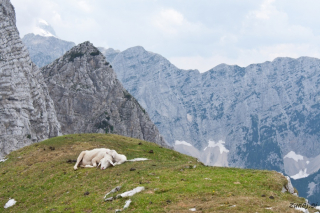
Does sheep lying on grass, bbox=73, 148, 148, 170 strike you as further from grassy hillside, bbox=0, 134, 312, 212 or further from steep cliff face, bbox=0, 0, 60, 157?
steep cliff face, bbox=0, 0, 60, 157

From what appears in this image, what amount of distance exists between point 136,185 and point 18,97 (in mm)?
141190

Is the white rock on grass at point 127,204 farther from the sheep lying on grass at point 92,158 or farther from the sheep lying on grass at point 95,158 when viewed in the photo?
the sheep lying on grass at point 95,158

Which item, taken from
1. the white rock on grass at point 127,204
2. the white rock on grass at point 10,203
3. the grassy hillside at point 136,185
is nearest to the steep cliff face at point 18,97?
the grassy hillside at point 136,185


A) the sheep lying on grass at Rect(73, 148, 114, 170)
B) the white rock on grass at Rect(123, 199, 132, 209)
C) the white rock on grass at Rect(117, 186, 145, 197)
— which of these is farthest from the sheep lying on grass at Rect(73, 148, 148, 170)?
the white rock on grass at Rect(123, 199, 132, 209)

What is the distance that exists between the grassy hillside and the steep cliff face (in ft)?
354

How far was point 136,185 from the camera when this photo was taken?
72.7 ft

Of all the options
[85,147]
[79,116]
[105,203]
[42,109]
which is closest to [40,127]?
[42,109]

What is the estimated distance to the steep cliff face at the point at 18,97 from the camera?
429 ft

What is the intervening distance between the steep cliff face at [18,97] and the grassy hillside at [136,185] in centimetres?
10784

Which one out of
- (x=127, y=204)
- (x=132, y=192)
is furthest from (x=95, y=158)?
(x=127, y=204)

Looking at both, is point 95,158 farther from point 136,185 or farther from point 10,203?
point 136,185

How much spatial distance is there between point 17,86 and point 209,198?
151 meters

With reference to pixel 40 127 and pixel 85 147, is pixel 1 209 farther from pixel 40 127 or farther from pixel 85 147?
pixel 40 127

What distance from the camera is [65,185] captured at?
2641 centimetres
